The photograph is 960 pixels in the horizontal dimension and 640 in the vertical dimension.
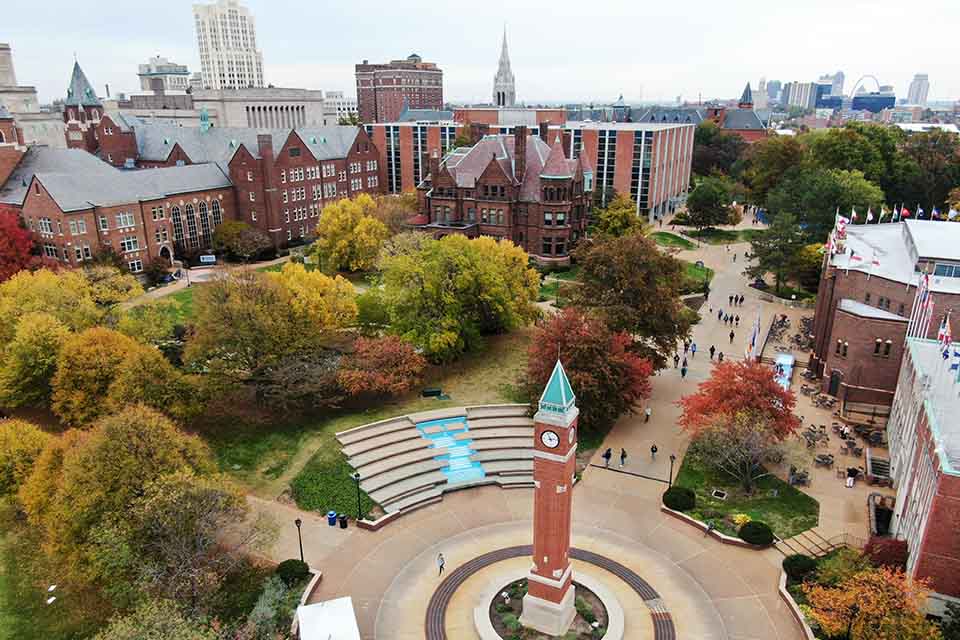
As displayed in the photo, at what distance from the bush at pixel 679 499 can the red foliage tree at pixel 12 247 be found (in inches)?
2143

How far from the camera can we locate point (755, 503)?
3066cm

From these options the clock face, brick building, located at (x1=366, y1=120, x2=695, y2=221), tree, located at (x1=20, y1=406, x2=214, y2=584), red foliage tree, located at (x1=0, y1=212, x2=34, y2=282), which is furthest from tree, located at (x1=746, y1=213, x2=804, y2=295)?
red foliage tree, located at (x1=0, y1=212, x2=34, y2=282)

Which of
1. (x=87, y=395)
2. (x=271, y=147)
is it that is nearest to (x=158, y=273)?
(x=271, y=147)

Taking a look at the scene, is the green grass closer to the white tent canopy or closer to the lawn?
the lawn

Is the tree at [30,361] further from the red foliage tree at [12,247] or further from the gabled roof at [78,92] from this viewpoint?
the gabled roof at [78,92]

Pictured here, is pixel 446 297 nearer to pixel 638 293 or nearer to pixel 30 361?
pixel 638 293

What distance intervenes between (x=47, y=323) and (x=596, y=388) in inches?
1236

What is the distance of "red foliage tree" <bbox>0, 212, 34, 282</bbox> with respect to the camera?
54219 mm

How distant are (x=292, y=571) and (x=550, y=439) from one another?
1205 centimetres

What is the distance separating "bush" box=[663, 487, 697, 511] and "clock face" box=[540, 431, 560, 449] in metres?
11.4

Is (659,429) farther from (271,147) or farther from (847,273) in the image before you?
(271,147)

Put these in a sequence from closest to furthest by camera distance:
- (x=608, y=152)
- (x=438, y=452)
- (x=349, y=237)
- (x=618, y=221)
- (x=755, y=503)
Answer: (x=755, y=503) → (x=438, y=452) → (x=349, y=237) → (x=618, y=221) → (x=608, y=152)

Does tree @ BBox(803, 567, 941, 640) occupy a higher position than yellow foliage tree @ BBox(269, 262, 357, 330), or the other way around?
yellow foliage tree @ BBox(269, 262, 357, 330)

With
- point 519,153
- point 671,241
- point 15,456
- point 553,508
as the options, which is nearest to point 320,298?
point 15,456
